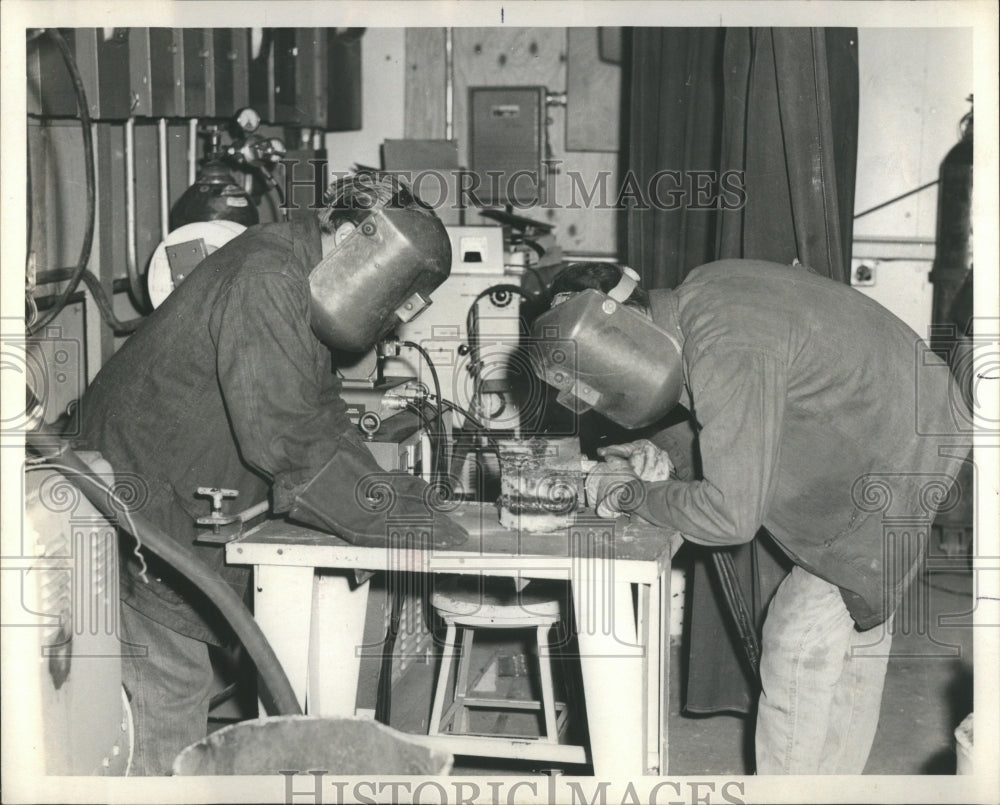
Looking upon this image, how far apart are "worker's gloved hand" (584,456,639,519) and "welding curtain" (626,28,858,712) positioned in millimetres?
685

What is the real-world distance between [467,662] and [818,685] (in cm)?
99

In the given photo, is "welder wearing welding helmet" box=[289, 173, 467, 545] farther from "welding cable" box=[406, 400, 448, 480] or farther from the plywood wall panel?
the plywood wall panel

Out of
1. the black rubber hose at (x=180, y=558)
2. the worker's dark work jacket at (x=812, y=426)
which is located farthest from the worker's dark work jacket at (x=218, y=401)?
the worker's dark work jacket at (x=812, y=426)

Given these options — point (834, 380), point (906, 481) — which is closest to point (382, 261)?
point (834, 380)

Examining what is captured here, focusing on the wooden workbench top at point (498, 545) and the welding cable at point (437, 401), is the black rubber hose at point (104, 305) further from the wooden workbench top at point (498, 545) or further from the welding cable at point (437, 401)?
the wooden workbench top at point (498, 545)

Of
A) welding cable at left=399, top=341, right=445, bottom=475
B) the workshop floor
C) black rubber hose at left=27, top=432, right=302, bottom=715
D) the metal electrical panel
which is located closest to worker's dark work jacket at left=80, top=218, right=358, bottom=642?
black rubber hose at left=27, top=432, right=302, bottom=715

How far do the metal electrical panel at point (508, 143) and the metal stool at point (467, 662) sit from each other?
231cm

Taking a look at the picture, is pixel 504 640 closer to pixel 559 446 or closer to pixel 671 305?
pixel 559 446

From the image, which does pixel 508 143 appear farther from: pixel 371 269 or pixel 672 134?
pixel 371 269

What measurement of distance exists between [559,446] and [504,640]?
1.60 meters

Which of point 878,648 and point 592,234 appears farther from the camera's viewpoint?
point 592,234

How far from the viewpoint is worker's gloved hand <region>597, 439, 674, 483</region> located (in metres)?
2.24

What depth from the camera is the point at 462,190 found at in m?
4.61

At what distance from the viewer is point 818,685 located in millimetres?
2143
